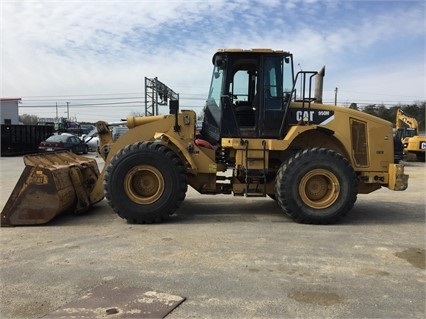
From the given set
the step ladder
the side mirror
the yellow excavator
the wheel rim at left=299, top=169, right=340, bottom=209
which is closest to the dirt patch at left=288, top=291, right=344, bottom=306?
the wheel rim at left=299, top=169, right=340, bottom=209

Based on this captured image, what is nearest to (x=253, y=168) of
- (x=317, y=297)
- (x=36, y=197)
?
(x=36, y=197)

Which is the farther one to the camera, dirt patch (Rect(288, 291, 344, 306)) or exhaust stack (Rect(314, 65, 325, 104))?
exhaust stack (Rect(314, 65, 325, 104))

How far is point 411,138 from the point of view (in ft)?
85.3

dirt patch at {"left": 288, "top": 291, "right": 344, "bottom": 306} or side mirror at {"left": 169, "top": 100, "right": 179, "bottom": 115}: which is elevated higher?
side mirror at {"left": 169, "top": 100, "right": 179, "bottom": 115}

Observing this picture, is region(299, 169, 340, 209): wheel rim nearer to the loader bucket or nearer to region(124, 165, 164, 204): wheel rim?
region(124, 165, 164, 204): wheel rim

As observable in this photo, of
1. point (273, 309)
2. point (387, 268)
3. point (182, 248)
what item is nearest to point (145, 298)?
point (273, 309)

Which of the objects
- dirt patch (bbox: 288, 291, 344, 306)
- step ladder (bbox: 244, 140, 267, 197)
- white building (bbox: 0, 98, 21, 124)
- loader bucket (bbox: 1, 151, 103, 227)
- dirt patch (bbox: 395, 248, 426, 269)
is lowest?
dirt patch (bbox: 288, 291, 344, 306)

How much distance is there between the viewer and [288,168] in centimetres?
766

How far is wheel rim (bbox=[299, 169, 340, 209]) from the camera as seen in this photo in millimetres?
7691

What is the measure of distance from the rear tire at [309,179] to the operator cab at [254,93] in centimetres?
83

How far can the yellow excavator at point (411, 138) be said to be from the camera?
83.5ft

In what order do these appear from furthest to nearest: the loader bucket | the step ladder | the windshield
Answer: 1. the windshield
2. the step ladder
3. the loader bucket

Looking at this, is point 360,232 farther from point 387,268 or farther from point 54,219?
point 54,219

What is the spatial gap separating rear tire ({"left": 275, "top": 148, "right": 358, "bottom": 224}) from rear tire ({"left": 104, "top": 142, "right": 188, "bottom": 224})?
5.78ft
